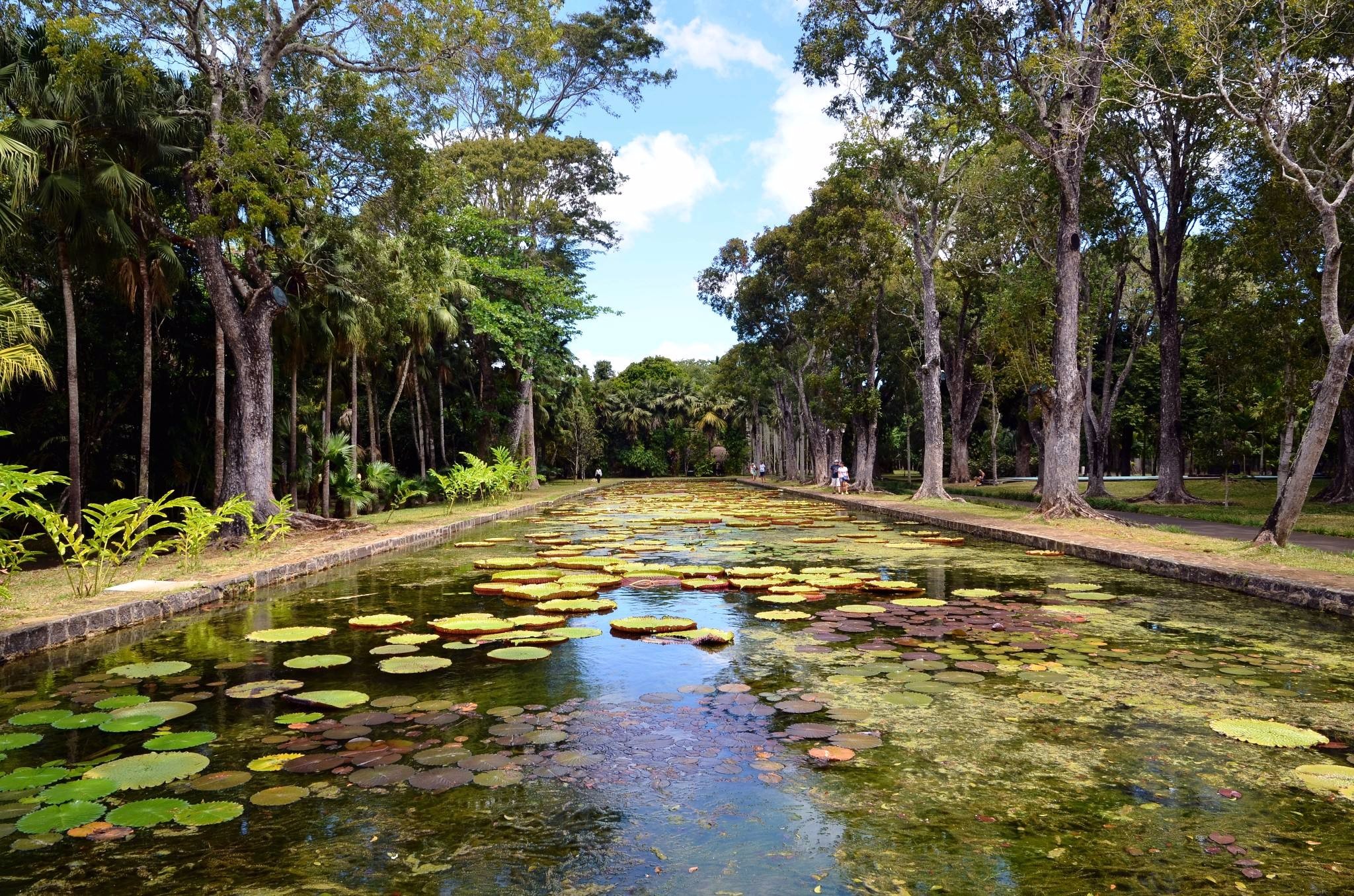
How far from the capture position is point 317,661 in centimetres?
502

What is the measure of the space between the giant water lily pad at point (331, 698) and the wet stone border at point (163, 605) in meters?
2.53

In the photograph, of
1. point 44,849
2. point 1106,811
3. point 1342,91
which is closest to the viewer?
point 44,849

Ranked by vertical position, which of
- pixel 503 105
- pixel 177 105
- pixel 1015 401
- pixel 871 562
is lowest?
pixel 871 562

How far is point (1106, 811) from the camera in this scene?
9.05 feet

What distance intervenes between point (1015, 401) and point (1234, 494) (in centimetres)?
1557

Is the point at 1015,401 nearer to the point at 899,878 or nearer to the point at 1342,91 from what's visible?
the point at 1342,91

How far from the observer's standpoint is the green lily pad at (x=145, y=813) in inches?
107

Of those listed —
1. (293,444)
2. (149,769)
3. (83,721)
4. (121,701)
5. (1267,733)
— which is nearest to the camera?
(149,769)

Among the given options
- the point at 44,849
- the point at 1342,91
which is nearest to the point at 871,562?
the point at 44,849

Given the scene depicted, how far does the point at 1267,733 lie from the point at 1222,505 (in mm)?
17914

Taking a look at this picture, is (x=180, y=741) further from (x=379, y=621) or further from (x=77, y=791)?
(x=379, y=621)

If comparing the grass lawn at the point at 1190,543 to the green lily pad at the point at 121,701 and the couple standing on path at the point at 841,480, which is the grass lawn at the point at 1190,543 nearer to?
the green lily pad at the point at 121,701

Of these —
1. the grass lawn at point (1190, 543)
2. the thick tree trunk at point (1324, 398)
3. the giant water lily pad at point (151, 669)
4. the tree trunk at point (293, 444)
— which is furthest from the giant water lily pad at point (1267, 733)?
the tree trunk at point (293, 444)

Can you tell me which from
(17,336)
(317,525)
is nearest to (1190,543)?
(317,525)
